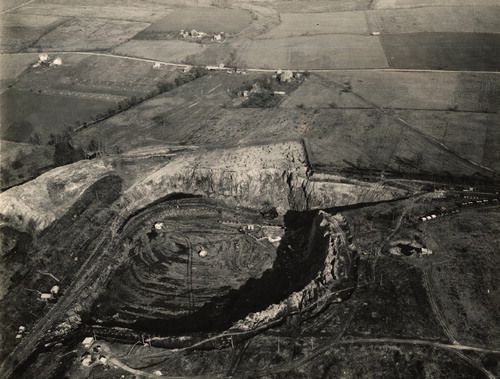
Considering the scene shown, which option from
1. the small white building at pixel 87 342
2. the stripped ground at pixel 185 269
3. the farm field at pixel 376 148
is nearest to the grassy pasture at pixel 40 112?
the stripped ground at pixel 185 269

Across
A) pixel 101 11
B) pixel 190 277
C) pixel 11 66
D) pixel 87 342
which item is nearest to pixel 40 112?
pixel 11 66

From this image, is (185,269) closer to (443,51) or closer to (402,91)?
(402,91)

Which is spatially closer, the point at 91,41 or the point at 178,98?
the point at 178,98

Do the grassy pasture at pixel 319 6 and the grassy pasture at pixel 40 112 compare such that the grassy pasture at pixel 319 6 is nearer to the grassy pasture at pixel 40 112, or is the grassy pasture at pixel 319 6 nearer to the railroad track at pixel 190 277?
the grassy pasture at pixel 40 112

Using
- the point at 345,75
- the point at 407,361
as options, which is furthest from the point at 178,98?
the point at 407,361

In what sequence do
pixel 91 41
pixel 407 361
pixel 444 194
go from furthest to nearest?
1. pixel 91 41
2. pixel 444 194
3. pixel 407 361

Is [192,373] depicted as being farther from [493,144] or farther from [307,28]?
[307,28]

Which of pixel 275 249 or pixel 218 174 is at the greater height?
pixel 218 174
